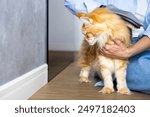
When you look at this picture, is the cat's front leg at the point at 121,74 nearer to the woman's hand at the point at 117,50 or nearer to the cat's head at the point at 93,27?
the woman's hand at the point at 117,50

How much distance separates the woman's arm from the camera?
1.46 meters

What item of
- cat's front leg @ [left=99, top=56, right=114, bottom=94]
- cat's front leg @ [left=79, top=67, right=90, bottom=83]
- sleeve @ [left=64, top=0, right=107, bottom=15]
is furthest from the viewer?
cat's front leg @ [left=79, top=67, right=90, bottom=83]

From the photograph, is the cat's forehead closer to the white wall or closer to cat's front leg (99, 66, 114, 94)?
cat's front leg (99, 66, 114, 94)

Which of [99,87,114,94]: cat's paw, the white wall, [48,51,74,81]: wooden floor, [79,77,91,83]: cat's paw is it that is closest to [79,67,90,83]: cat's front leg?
[79,77,91,83]: cat's paw

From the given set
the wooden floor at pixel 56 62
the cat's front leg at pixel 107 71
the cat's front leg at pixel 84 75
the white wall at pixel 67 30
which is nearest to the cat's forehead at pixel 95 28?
the cat's front leg at pixel 107 71

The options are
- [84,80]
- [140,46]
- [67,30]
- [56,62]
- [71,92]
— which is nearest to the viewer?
[140,46]

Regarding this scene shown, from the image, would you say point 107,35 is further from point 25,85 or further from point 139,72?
point 25,85

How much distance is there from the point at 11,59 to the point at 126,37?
1.83ft

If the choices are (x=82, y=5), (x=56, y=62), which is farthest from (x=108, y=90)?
(x=56, y=62)

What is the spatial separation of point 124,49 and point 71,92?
36cm

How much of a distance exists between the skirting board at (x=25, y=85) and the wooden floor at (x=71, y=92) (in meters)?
0.03

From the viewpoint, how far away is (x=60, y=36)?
297 cm

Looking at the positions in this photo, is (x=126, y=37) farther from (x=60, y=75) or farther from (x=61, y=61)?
(x=61, y=61)

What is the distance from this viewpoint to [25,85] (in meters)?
1.53
